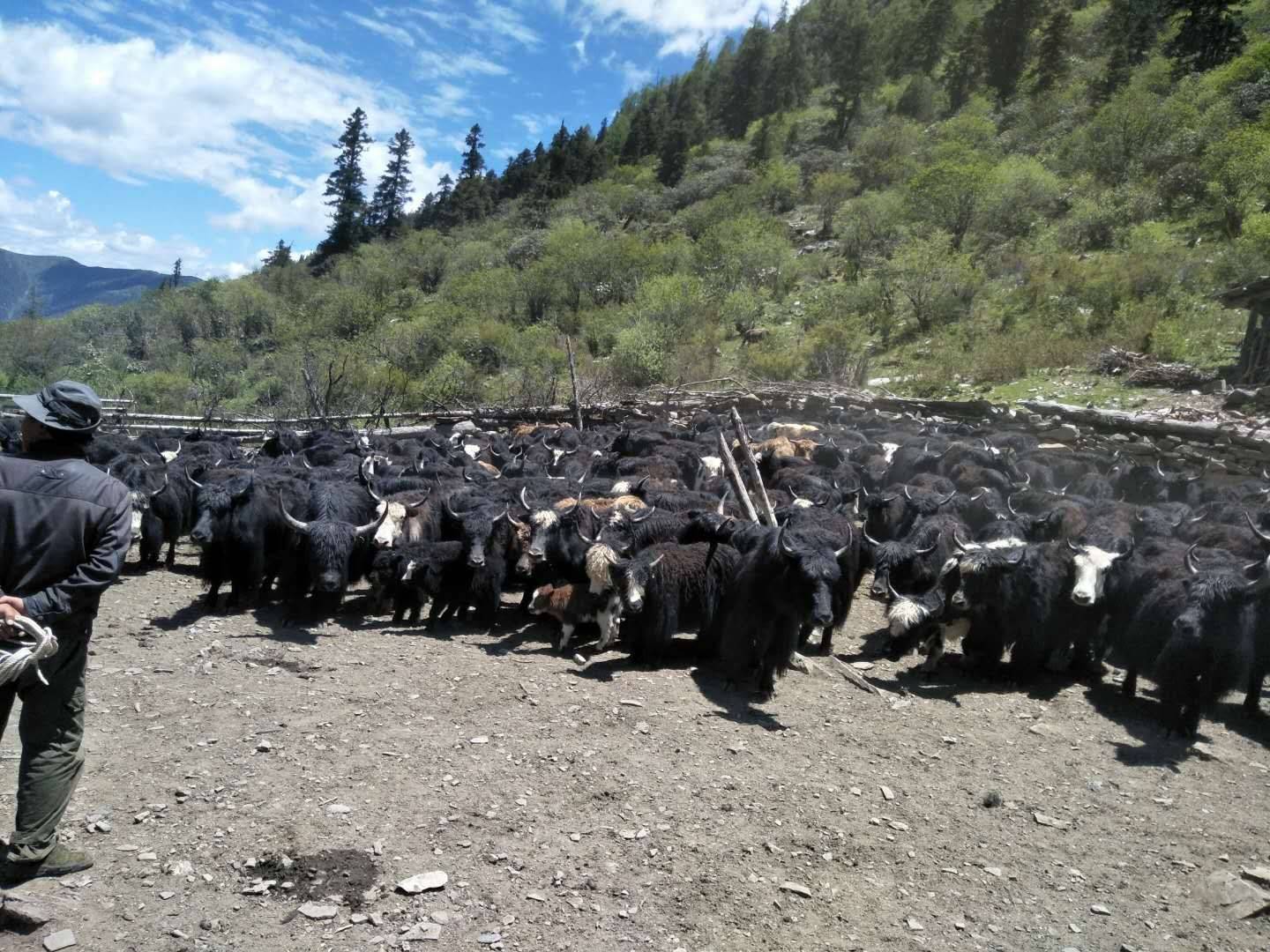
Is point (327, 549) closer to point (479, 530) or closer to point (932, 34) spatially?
point (479, 530)

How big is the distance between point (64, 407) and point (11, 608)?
99 cm

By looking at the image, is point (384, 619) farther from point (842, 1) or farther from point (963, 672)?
point (842, 1)

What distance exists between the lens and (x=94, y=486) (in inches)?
146

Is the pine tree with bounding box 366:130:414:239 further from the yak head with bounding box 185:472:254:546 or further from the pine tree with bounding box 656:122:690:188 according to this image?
the yak head with bounding box 185:472:254:546

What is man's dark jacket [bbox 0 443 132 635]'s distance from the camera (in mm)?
3547

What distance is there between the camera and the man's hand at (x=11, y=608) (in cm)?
329

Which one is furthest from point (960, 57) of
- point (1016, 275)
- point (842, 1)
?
point (1016, 275)

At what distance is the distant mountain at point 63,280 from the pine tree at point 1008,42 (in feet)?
524

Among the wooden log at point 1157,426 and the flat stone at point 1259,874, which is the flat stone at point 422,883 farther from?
the wooden log at point 1157,426

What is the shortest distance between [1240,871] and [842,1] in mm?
122317

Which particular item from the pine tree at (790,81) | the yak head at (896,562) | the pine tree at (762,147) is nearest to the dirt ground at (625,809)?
the yak head at (896,562)

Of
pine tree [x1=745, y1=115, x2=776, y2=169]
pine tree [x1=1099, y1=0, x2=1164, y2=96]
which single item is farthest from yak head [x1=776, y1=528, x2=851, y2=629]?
pine tree [x1=745, y1=115, x2=776, y2=169]

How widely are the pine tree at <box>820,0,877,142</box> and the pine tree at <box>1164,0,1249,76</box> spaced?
33995mm

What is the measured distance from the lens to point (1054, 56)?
65.3m
